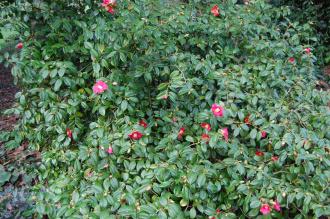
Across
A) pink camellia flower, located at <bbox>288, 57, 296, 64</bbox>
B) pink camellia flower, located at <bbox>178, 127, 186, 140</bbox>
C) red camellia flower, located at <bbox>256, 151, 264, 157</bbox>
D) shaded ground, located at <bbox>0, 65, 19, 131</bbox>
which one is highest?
pink camellia flower, located at <bbox>288, 57, 296, 64</bbox>

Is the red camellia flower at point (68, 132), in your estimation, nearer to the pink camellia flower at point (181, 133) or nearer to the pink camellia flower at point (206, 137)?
the pink camellia flower at point (181, 133)

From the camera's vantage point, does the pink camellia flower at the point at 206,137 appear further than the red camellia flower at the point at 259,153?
No

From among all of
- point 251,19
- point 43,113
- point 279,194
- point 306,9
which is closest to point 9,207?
point 43,113

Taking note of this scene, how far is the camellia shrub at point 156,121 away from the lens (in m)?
2.07

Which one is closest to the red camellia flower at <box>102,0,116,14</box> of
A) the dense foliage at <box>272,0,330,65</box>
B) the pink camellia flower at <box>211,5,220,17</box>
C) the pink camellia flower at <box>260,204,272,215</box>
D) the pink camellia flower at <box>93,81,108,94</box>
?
the pink camellia flower at <box>93,81,108,94</box>

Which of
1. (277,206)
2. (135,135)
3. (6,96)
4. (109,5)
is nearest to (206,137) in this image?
(135,135)

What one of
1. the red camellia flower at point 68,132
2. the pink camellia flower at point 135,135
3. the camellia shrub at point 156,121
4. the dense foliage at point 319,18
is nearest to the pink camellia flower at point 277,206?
the camellia shrub at point 156,121

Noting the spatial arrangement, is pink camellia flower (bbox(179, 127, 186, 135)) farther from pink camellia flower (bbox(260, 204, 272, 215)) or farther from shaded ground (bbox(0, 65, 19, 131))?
shaded ground (bbox(0, 65, 19, 131))

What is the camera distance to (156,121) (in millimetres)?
2381

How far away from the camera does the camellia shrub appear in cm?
207

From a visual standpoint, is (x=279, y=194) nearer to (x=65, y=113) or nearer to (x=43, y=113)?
(x=65, y=113)

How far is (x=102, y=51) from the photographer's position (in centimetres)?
232

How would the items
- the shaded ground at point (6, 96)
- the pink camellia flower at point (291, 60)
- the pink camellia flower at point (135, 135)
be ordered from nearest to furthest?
1. the pink camellia flower at point (135, 135)
2. the pink camellia flower at point (291, 60)
3. the shaded ground at point (6, 96)

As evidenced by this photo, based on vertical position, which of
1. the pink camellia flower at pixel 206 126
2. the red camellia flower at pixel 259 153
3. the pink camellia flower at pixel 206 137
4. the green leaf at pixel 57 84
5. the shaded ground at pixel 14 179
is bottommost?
the shaded ground at pixel 14 179
